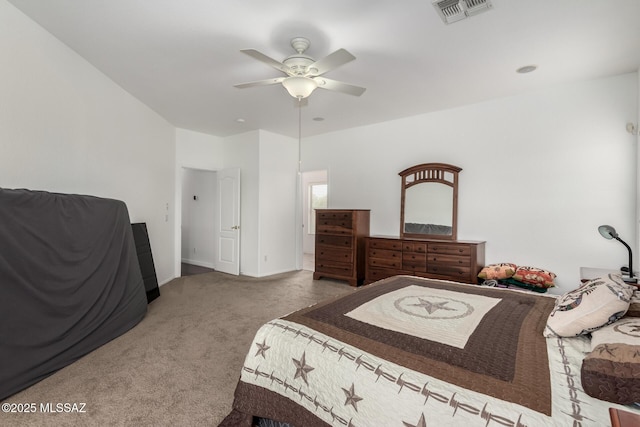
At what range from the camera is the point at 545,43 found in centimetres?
263

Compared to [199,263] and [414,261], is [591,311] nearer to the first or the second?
[414,261]

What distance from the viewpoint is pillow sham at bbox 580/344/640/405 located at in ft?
3.01

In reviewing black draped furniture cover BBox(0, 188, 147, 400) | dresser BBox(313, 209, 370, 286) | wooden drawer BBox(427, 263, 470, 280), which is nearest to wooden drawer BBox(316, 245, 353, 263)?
dresser BBox(313, 209, 370, 286)

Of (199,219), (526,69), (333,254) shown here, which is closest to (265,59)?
(526,69)

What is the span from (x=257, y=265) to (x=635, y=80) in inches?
214

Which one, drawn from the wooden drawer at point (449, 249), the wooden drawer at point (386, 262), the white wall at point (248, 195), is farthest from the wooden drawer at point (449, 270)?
the white wall at point (248, 195)

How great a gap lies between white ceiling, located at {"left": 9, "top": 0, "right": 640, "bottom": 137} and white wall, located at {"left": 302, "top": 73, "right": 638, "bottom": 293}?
0.92 ft

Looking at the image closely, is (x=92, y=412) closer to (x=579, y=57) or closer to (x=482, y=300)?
(x=482, y=300)

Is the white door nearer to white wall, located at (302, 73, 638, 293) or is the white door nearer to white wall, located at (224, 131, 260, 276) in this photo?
white wall, located at (224, 131, 260, 276)

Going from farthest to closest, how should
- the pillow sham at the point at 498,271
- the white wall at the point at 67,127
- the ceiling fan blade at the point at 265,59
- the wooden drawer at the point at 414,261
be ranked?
the wooden drawer at the point at 414,261
the pillow sham at the point at 498,271
the white wall at the point at 67,127
the ceiling fan blade at the point at 265,59

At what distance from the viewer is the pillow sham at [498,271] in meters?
3.67

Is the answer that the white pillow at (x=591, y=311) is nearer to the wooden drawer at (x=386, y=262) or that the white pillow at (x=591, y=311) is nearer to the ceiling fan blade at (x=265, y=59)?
the ceiling fan blade at (x=265, y=59)

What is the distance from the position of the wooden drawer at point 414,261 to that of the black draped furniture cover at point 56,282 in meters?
3.35

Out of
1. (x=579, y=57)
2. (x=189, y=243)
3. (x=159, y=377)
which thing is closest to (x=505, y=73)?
(x=579, y=57)
